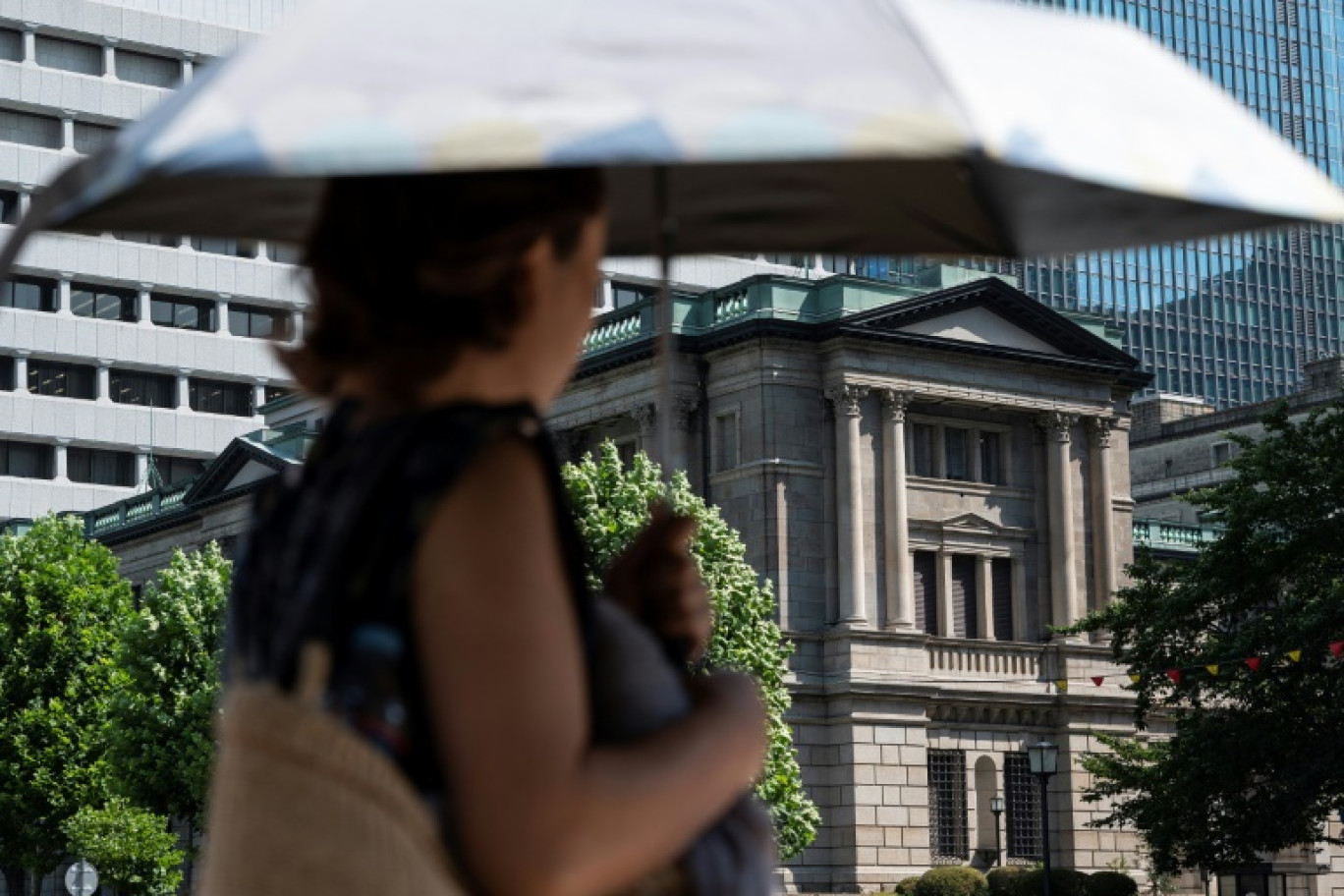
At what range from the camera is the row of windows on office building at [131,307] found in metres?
95.3

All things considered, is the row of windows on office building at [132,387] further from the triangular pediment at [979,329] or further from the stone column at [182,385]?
the triangular pediment at [979,329]

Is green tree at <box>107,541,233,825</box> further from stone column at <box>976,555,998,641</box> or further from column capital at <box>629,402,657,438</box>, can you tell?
stone column at <box>976,555,998,641</box>

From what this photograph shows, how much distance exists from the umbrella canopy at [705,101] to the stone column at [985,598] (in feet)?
202

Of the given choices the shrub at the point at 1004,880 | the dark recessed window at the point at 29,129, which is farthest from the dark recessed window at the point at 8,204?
the shrub at the point at 1004,880

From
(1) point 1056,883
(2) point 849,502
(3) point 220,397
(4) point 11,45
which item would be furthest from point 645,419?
(4) point 11,45

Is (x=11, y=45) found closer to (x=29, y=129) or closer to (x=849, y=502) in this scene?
(x=29, y=129)

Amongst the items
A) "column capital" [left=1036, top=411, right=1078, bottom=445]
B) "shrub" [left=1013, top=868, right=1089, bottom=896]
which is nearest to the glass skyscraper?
"column capital" [left=1036, top=411, right=1078, bottom=445]

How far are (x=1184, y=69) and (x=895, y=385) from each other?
2338 inches

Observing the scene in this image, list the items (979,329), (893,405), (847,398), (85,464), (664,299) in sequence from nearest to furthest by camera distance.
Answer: (664,299)
(847,398)
(893,405)
(979,329)
(85,464)

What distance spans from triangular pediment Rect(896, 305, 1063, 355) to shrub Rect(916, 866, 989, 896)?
559 inches

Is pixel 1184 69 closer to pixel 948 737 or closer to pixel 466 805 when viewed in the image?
pixel 466 805

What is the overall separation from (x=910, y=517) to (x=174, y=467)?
4433 centimetres

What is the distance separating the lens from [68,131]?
97375mm

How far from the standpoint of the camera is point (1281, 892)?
72312mm
